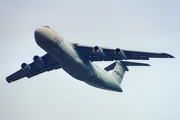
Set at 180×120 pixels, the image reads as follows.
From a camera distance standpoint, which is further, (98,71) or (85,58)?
(98,71)

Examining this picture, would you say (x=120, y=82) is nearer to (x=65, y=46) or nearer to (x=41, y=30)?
(x=65, y=46)

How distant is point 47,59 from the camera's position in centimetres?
2255

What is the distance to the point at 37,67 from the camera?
78.4 feet

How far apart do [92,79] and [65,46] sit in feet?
14.2

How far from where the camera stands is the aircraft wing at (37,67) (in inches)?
856

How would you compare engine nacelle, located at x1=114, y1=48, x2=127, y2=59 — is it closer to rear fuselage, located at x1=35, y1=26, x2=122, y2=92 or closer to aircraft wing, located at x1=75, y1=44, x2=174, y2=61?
aircraft wing, located at x1=75, y1=44, x2=174, y2=61

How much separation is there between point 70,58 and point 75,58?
0.55 meters

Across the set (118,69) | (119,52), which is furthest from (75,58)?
(118,69)

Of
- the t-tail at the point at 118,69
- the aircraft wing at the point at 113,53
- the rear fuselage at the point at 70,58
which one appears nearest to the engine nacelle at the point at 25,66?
the rear fuselage at the point at 70,58

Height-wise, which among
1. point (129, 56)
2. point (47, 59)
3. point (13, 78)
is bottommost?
point (13, 78)

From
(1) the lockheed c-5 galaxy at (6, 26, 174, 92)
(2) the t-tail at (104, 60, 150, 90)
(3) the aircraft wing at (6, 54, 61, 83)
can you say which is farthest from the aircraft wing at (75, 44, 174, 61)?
(2) the t-tail at (104, 60, 150, 90)

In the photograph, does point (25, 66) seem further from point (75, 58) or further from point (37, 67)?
point (75, 58)

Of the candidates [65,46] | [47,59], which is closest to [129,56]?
[65,46]

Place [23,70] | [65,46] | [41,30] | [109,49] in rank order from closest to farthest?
[41,30] → [65,46] → [109,49] → [23,70]
